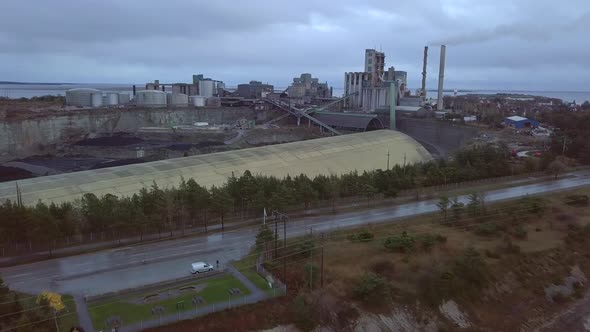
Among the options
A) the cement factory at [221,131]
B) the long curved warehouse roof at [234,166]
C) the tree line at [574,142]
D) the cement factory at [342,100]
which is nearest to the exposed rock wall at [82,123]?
the cement factory at [221,131]

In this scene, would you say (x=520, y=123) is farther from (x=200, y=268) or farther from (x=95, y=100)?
(x=95, y=100)

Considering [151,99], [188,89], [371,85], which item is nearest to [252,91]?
[188,89]

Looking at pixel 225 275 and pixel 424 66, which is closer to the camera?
pixel 225 275

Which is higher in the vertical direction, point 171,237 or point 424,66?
point 424,66

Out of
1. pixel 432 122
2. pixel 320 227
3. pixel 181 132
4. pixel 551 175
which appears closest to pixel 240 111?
pixel 181 132

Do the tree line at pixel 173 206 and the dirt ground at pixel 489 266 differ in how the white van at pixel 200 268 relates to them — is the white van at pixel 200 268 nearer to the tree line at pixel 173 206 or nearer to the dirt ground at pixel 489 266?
the dirt ground at pixel 489 266

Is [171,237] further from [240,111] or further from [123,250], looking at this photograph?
[240,111]
